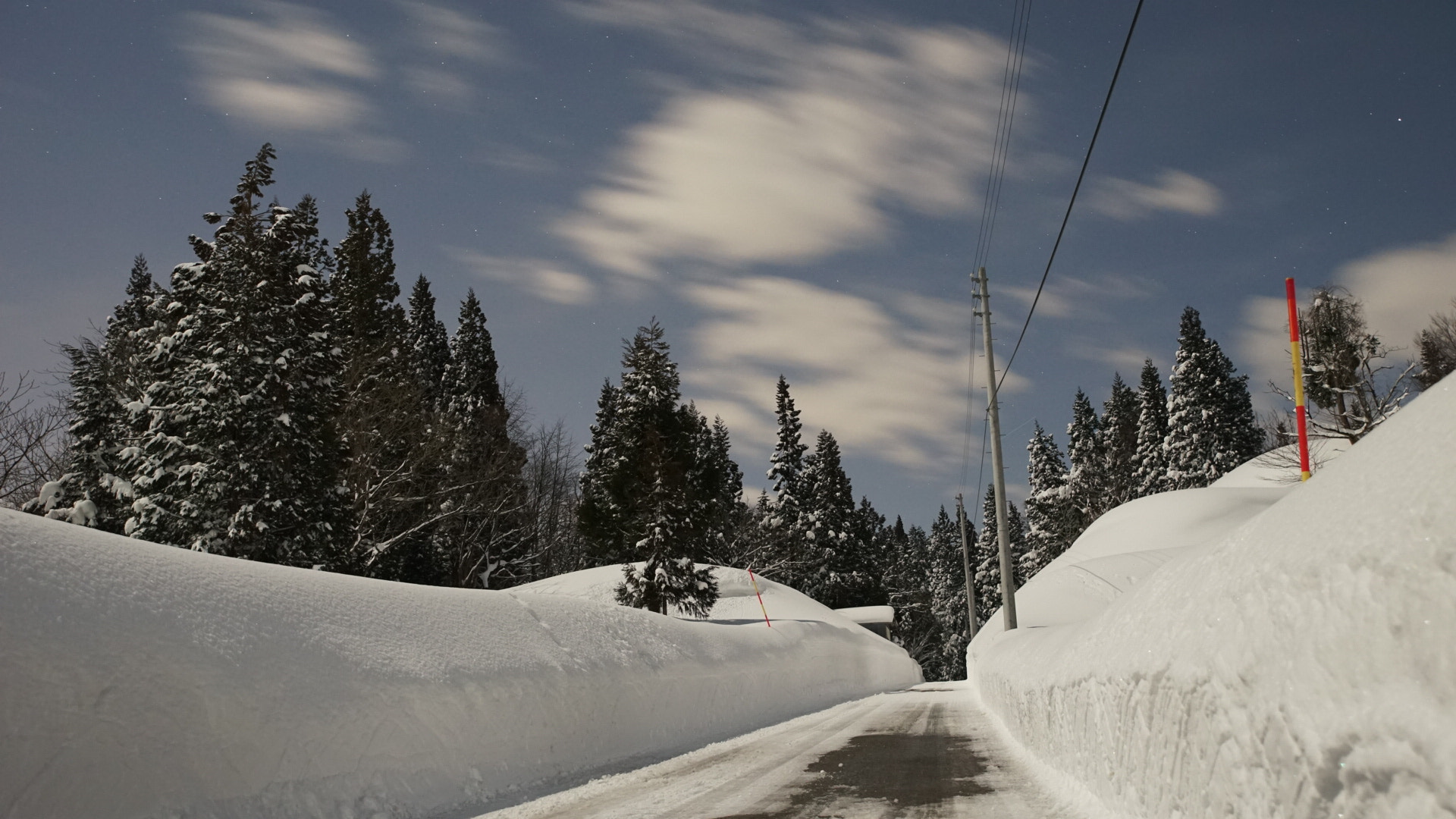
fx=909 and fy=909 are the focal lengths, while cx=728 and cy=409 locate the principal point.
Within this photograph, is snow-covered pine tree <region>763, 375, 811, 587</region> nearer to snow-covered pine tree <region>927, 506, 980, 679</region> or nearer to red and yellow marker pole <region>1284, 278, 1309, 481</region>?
snow-covered pine tree <region>927, 506, 980, 679</region>

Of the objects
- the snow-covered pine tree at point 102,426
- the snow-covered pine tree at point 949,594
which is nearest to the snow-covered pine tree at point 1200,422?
the snow-covered pine tree at point 949,594

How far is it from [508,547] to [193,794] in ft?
137

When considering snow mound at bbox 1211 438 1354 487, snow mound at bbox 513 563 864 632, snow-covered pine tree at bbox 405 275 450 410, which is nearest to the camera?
snow mound at bbox 1211 438 1354 487

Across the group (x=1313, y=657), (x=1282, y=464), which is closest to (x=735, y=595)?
(x=1282, y=464)

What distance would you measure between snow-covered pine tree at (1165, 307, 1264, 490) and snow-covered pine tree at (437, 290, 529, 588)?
1729 inches

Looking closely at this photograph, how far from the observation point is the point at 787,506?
6438 centimetres

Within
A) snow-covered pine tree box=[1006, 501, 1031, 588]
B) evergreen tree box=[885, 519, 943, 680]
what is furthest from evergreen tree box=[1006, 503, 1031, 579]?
evergreen tree box=[885, 519, 943, 680]

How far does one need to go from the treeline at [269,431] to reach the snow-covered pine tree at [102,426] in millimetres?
63

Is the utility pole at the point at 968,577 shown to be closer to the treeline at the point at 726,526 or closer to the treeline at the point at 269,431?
the treeline at the point at 726,526

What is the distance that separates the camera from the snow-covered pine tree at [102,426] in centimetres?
2873

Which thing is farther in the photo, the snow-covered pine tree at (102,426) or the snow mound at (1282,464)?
the snow mound at (1282,464)

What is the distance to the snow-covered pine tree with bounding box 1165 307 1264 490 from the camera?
61.1m

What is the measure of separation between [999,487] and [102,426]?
1207 inches

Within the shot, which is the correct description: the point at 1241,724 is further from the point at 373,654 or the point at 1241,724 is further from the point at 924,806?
the point at 373,654
